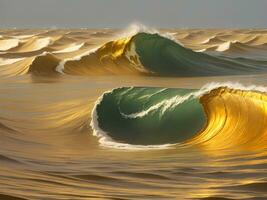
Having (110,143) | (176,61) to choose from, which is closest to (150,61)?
(176,61)

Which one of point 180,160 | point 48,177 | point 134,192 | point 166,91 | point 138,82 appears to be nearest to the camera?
point 134,192

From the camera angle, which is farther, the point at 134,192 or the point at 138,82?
the point at 138,82

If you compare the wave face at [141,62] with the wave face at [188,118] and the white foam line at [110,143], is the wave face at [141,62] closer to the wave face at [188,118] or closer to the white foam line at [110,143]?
the wave face at [188,118]

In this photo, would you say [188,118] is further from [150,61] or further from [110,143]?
[150,61]

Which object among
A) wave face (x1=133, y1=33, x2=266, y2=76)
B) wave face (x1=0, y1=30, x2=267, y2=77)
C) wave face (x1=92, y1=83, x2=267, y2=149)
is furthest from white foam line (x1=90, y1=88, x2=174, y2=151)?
wave face (x1=133, y1=33, x2=266, y2=76)

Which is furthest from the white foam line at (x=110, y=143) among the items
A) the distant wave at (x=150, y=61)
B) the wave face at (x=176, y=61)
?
Result: the wave face at (x=176, y=61)

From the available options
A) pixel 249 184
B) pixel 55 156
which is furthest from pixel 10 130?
pixel 249 184

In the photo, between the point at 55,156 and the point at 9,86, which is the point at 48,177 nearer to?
the point at 55,156

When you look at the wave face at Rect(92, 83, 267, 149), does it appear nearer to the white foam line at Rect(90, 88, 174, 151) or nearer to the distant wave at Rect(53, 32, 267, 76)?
the white foam line at Rect(90, 88, 174, 151)
